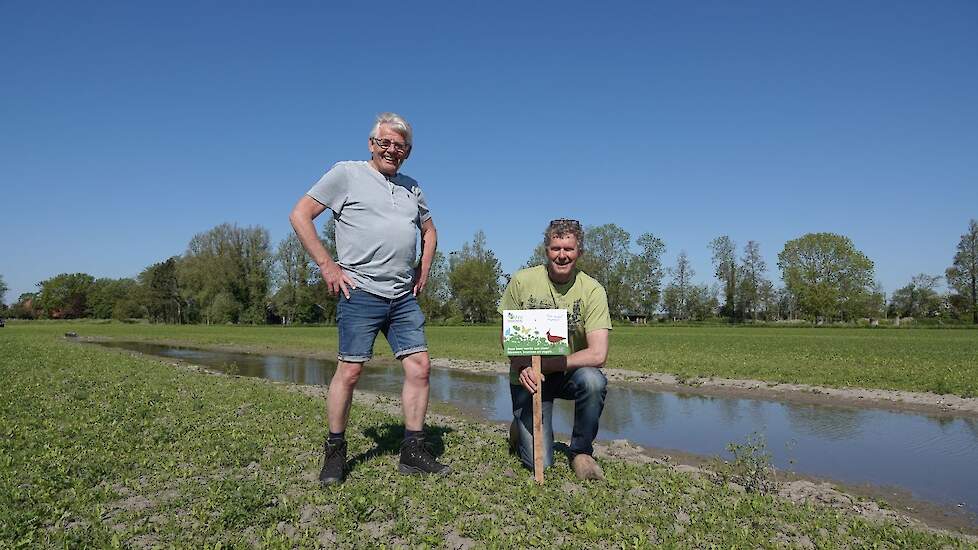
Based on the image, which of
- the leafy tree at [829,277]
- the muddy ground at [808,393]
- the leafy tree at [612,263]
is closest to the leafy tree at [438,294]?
the leafy tree at [612,263]

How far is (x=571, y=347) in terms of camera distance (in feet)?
17.7

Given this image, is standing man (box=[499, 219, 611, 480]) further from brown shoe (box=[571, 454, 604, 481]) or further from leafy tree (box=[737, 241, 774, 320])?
leafy tree (box=[737, 241, 774, 320])

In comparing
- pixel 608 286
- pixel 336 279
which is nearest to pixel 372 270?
pixel 336 279

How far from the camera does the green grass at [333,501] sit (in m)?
3.67

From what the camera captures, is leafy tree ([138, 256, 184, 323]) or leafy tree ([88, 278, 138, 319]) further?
leafy tree ([88, 278, 138, 319])

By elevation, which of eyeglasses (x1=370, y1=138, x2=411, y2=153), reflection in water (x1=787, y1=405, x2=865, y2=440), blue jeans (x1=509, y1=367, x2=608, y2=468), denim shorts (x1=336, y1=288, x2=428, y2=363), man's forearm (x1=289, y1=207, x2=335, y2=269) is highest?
eyeglasses (x1=370, y1=138, x2=411, y2=153)

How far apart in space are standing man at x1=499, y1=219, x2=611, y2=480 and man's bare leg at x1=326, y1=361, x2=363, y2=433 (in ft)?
4.48

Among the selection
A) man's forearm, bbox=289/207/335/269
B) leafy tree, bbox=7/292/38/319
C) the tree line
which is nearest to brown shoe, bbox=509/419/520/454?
man's forearm, bbox=289/207/335/269

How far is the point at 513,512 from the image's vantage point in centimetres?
412

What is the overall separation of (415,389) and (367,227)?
1420 mm

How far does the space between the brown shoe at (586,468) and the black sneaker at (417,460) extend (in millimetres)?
1101

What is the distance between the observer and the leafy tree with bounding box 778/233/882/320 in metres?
74.2

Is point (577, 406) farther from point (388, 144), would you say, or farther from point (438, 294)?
point (438, 294)

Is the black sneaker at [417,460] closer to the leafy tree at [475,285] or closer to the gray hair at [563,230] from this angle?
the gray hair at [563,230]
